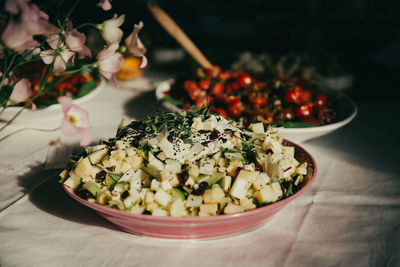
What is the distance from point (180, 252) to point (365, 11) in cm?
363

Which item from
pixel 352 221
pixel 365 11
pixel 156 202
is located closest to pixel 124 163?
pixel 156 202

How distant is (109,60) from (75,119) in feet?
0.54

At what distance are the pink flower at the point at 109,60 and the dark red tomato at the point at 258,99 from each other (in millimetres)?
743

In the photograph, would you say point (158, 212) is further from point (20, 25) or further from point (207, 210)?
point (20, 25)

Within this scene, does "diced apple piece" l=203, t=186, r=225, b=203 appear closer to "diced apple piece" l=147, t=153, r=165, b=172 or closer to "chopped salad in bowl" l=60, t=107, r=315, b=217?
"chopped salad in bowl" l=60, t=107, r=315, b=217

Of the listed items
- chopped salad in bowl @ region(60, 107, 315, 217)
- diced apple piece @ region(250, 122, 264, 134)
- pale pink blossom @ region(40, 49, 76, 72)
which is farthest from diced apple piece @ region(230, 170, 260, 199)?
pale pink blossom @ region(40, 49, 76, 72)

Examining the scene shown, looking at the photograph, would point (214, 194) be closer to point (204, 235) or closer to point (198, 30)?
point (204, 235)

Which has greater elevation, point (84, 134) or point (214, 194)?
point (84, 134)

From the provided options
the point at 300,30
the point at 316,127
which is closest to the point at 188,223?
the point at 316,127

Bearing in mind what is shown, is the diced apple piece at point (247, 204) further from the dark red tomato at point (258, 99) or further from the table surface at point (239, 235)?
the dark red tomato at point (258, 99)

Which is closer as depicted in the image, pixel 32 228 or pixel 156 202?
pixel 156 202

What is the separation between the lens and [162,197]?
69 cm

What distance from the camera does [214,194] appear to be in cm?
69

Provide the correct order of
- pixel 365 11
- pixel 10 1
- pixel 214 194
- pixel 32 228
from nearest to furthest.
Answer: pixel 10 1 → pixel 214 194 → pixel 32 228 → pixel 365 11
